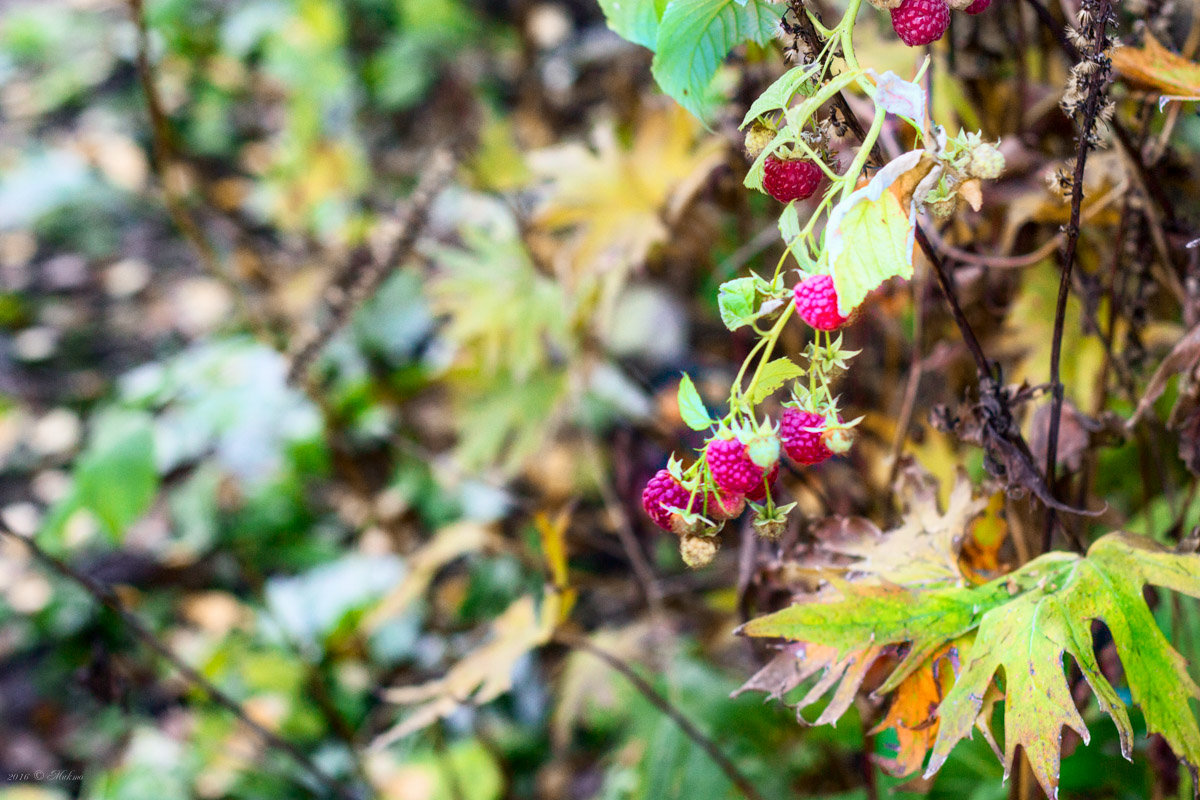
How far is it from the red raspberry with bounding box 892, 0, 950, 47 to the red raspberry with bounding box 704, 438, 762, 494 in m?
0.22

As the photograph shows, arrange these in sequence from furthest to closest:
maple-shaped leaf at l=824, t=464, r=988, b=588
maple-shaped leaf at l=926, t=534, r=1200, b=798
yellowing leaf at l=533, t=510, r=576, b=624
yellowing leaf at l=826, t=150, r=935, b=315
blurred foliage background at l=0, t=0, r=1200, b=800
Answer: blurred foliage background at l=0, t=0, r=1200, b=800, yellowing leaf at l=533, t=510, r=576, b=624, maple-shaped leaf at l=824, t=464, r=988, b=588, maple-shaped leaf at l=926, t=534, r=1200, b=798, yellowing leaf at l=826, t=150, r=935, b=315

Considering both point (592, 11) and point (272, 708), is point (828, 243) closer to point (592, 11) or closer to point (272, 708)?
point (272, 708)

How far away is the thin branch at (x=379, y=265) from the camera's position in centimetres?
117

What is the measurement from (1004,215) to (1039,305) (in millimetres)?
117

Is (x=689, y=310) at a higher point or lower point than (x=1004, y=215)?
lower

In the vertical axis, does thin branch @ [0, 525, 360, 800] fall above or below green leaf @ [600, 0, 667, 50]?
below

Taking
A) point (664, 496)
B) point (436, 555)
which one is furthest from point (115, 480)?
point (664, 496)

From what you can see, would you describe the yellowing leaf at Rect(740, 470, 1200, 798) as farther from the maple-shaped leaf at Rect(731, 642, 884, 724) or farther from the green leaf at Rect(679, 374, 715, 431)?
the green leaf at Rect(679, 374, 715, 431)

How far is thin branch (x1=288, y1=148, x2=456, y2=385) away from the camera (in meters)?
1.17

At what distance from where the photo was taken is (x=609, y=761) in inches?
58.6

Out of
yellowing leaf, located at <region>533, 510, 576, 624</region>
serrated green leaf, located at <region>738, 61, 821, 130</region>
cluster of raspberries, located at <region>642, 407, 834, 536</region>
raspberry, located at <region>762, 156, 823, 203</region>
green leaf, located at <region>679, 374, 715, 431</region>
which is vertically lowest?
yellowing leaf, located at <region>533, 510, 576, 624</region>

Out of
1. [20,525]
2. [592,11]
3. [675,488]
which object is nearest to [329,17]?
[592,11]

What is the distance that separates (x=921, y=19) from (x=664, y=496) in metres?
0.27

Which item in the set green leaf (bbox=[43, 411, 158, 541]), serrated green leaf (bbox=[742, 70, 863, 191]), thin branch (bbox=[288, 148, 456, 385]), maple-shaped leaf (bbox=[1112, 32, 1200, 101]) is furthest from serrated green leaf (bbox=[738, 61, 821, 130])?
green leaf (bbox=[43, 411, 158, 541])
